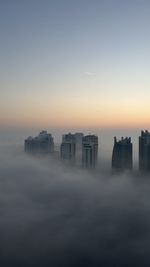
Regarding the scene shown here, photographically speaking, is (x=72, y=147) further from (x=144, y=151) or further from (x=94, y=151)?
(x=144, y=151)

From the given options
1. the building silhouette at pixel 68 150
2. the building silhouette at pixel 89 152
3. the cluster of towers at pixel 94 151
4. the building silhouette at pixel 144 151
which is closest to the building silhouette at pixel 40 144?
the cluster of towers at pixel 94 151

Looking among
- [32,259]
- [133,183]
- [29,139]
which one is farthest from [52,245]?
[29,139]

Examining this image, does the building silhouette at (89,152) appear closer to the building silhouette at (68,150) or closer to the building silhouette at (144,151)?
the building silhouette at (68,150)

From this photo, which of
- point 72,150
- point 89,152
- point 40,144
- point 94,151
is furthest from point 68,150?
point 40,144

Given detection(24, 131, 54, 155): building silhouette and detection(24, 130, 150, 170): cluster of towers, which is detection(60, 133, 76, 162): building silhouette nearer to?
detection(24, 130, 150, 170): cluster of towers

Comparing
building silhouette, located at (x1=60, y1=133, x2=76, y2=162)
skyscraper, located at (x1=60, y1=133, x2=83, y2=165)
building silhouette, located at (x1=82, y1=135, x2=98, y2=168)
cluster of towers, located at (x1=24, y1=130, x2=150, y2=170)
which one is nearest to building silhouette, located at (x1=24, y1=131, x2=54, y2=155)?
Result: cluster of towers, located at (x1=24, y1=130, x2=150, y2=170)

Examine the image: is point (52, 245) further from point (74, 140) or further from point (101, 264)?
point (74, 140)
